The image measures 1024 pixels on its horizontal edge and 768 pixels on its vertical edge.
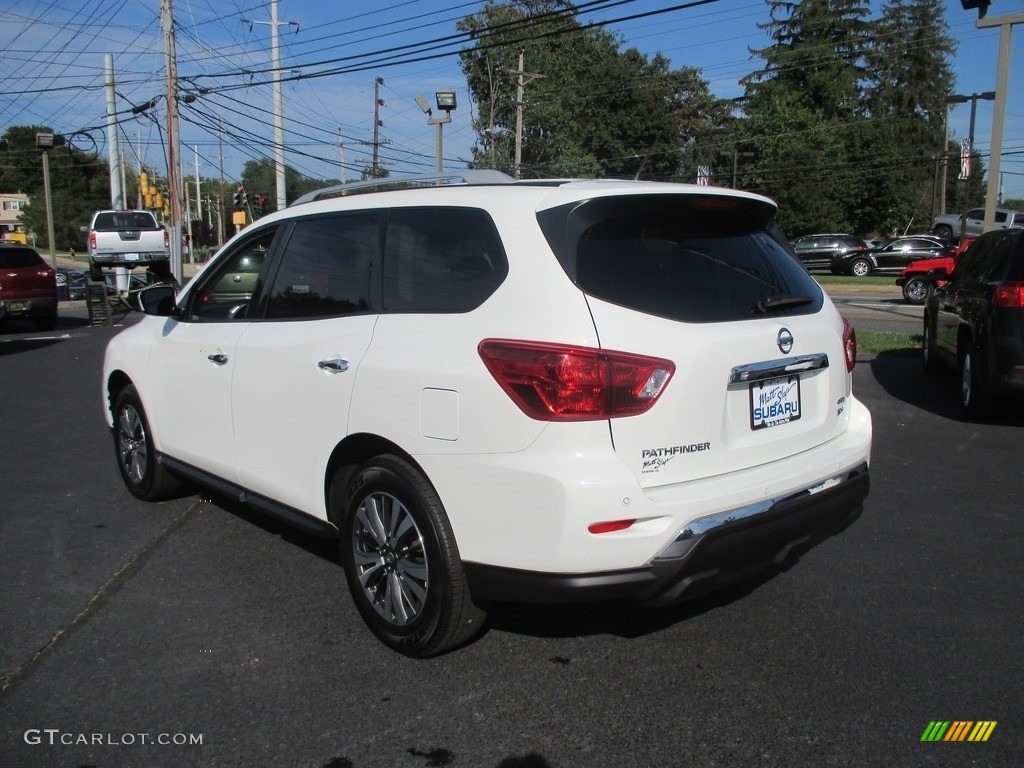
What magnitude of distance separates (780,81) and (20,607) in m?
66.0

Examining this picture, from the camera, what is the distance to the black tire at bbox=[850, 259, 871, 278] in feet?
116

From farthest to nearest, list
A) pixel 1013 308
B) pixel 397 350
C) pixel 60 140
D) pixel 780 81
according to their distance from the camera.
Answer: pixel 780 81 < pixel 60 140 < pixel 1013 308 < pixel 397 350

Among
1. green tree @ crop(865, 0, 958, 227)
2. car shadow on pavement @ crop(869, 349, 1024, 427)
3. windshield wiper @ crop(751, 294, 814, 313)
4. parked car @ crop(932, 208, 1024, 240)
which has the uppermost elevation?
green tree @ crop(865, 0, 958, 227)

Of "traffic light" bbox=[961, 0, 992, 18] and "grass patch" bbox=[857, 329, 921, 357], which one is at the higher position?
"traffic light" bbox=[961, 0, 992, 18]

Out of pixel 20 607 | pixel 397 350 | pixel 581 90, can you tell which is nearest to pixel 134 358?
pixel 20 607

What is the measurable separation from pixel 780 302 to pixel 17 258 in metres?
17.3

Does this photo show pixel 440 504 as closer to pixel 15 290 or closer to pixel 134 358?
pixel 134 358

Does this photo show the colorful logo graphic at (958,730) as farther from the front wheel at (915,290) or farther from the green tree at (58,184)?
the green tree at (58,184)

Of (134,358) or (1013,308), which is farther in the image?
(1013,308)

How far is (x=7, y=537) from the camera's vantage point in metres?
5.00

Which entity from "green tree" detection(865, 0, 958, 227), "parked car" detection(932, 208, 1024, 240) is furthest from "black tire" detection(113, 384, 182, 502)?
"green tree" detection(865, 0, 958, 227)

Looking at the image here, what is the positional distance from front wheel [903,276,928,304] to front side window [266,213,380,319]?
21.2 m

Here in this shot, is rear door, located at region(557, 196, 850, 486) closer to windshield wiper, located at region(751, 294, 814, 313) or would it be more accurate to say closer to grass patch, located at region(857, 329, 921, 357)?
windshield wiper, located at region(751, 294, 814, 313)

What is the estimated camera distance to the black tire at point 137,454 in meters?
5.41
